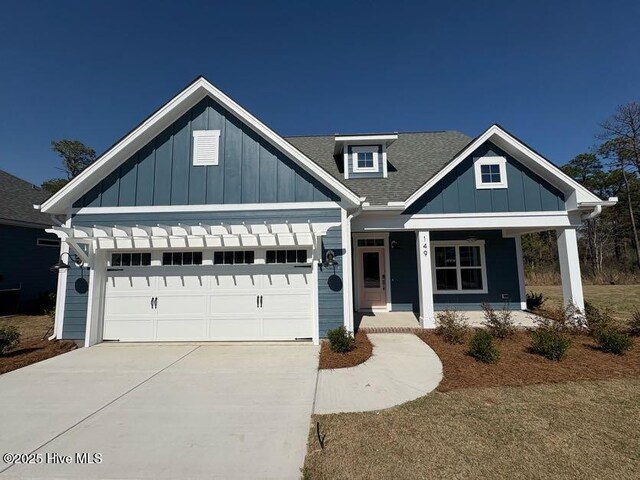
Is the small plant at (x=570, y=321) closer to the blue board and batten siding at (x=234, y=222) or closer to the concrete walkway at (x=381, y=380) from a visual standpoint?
the concrete walkway at (x=381, y=380)

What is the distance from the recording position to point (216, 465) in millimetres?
3137

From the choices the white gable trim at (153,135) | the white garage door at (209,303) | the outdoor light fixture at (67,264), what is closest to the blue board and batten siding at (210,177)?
the white gable trim at (153,135)

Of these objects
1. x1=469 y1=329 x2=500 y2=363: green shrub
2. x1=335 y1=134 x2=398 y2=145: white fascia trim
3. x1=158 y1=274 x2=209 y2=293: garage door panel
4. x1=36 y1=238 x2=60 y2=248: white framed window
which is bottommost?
x1=469 y1=329 x2=500 y2=363: green shrub

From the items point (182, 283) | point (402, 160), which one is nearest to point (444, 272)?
point (402, 160)

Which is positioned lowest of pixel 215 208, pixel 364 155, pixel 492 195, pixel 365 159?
pixel 215 208

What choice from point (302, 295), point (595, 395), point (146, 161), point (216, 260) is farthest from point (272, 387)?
point (146, 161)

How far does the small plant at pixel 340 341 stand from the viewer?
6840 mm

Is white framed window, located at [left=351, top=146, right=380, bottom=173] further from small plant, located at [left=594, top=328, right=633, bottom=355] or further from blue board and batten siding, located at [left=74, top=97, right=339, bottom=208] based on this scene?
small plant, located at [left=594, top=328, right=633, bottom=355]

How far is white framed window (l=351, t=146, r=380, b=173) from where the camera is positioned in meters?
10.8

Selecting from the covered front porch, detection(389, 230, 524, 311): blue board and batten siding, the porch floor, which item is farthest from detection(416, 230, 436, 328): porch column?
detection(389, 230, 524, 311): blue board and batten siding

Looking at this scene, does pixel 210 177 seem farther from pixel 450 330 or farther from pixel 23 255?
pixel 23 255

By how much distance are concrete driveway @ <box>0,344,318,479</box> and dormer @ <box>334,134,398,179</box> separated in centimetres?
663

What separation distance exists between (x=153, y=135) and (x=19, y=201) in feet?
40.0

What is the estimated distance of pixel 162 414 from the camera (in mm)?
4227
